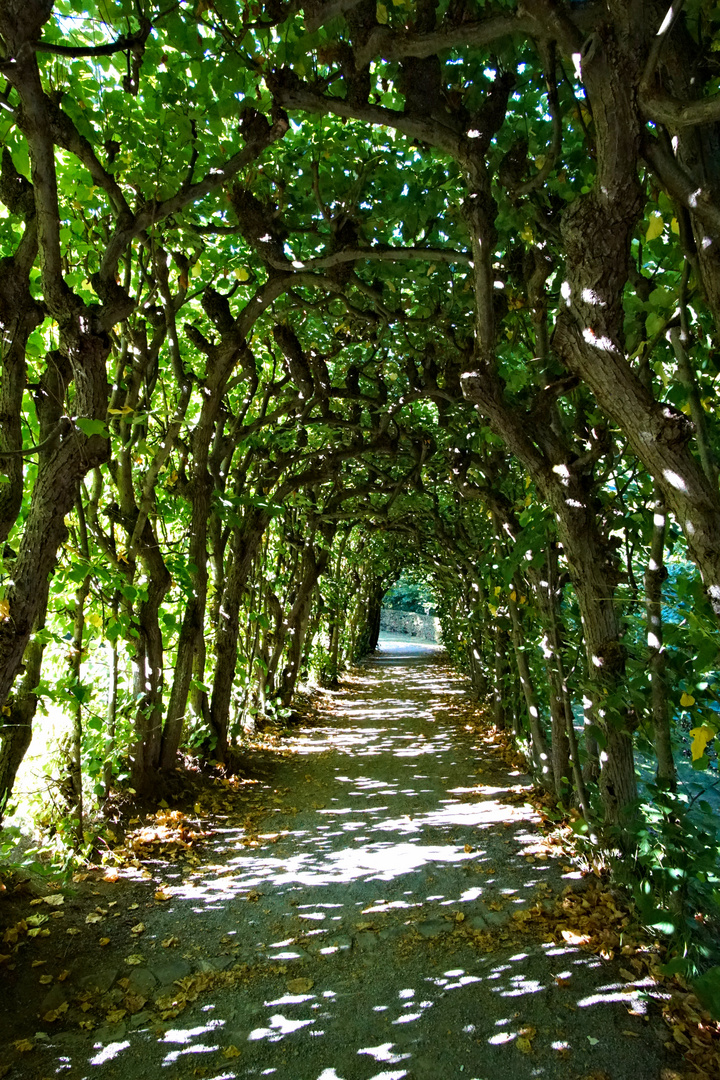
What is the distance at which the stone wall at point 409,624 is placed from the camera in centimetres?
5181

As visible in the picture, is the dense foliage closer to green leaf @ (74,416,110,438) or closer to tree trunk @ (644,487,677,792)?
tree trunk @ (644,487,677,792)

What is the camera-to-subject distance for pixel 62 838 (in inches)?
164

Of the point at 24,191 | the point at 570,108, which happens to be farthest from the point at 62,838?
the point at 570,108

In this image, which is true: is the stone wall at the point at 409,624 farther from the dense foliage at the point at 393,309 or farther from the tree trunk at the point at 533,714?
the dense foliage at the point at 393,309

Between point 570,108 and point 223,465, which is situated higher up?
point 570,108

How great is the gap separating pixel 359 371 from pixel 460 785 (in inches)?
176

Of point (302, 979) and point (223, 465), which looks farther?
point (223, 465)

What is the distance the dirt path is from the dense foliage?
2.04 feet

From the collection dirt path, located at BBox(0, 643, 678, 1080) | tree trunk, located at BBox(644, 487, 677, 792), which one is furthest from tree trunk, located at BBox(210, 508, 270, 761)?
tree trunk, located at BBox(644, 487, 677, 792)

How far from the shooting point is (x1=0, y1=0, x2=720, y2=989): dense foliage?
2.22 metres

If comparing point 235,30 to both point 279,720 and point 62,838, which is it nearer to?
point 62,838

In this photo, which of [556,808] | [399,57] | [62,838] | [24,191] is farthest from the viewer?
[556,808]

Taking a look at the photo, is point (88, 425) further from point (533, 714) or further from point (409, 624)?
point (409, 624)

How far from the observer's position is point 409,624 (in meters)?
53.5
